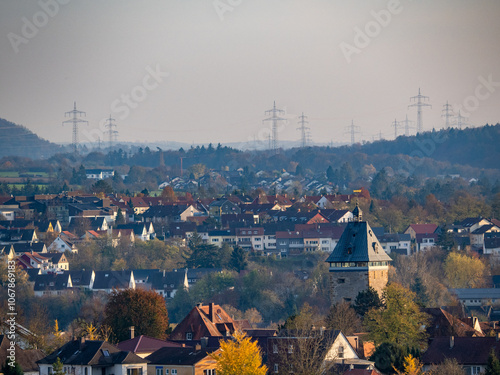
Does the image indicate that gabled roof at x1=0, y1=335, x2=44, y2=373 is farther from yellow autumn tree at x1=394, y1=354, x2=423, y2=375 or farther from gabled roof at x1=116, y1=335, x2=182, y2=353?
yellow autumn tree at x1=394, y1=354, x2=423, y2=375

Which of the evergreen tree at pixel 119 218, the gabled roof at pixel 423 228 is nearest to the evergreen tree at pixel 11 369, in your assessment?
the gabled roof at pixel 423 228

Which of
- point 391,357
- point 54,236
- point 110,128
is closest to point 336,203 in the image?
point 54,236

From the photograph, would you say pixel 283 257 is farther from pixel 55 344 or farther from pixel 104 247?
pixel 55 344

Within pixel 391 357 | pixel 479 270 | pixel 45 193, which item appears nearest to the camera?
pixel 391 357

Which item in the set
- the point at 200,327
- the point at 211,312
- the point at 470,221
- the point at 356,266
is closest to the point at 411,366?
the point at 200,327

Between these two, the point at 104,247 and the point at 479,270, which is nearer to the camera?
the point at 479,270

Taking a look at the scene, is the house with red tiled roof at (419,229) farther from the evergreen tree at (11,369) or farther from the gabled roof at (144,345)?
the evergreen tree at (11,369)

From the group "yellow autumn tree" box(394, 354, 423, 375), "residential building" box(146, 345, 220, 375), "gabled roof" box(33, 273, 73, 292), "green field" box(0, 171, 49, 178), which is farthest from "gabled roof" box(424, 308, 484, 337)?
"green field" box(0, 171, 49, 178)
